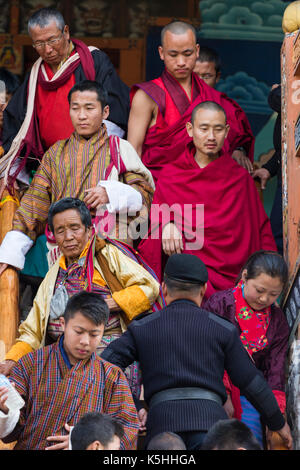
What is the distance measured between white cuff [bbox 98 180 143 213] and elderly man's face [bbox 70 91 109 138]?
398mm

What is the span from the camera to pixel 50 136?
607cm

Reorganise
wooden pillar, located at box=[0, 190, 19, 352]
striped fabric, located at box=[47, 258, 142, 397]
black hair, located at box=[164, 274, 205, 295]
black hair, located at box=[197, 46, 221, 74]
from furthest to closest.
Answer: black hair, located at box=[197, 46, 221, 74], wooden pillar, located at box=[0, 190, 19, 352], striped fabric, located at box=[47, 258, 142, 397], black hair, located at box=[164, 274, 205, 295]

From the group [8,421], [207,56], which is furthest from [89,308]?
[207,56]

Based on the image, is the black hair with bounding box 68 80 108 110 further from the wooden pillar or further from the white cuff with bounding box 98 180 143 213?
the wooden pillar

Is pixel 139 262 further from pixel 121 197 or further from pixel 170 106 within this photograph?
pixel 170 106

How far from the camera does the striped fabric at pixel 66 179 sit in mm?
5414

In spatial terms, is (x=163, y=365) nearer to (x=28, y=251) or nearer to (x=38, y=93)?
(x=28, y=251)

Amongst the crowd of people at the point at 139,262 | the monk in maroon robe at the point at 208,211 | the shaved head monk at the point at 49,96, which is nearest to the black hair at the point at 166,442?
the crowd of people at the point at 139,262

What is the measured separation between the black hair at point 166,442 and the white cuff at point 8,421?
523 mm

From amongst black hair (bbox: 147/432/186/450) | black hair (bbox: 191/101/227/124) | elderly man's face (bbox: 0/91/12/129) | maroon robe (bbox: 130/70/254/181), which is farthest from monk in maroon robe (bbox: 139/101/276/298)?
black hair (bbox: 147/432/186/450)

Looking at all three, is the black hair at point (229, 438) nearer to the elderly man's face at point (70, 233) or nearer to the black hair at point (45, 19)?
the elderly man's face at point (70, 233)

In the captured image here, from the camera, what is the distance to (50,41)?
6.00m

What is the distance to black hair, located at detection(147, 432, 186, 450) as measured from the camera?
3393mm
